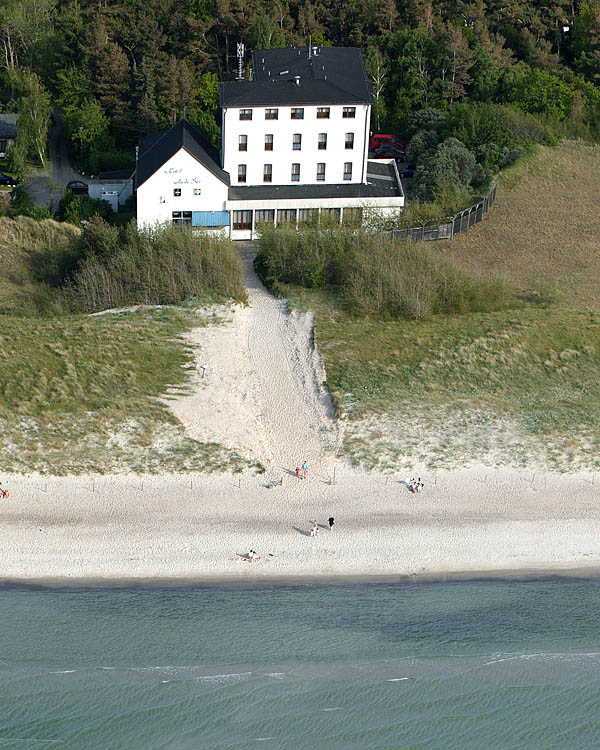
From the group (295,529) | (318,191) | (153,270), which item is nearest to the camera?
(295,529)

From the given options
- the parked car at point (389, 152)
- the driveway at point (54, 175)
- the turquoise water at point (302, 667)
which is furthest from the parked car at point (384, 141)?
the turquoise water at point (302, 667)

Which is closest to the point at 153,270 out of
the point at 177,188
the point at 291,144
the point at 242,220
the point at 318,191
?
the point at 177,188

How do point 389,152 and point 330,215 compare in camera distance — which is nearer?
point 330,215

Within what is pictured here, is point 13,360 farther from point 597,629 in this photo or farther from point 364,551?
point 597,629

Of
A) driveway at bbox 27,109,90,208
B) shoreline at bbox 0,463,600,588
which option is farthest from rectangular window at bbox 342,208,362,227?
shoreline at bbox 0,463,600,588

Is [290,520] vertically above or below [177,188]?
below

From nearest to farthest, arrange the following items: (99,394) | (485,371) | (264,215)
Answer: (99,394) → (485,371) → (264,215)

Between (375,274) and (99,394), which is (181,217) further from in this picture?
(99,394)
